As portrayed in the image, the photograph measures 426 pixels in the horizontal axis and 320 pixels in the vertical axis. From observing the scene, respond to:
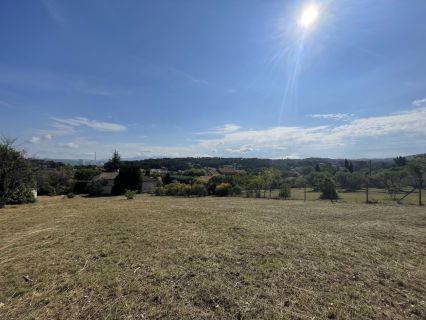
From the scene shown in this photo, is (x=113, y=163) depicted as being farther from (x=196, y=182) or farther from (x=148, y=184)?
(x=196, y=182)

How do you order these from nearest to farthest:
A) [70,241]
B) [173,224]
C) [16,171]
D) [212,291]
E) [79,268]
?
[212,291] → [79,268] → [70,241] → [173,224] → [16,171]

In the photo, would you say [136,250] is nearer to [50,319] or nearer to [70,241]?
[70,241]

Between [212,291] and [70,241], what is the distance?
4824 mm

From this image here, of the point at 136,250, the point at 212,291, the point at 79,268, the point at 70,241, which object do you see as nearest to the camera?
the point at 212,291

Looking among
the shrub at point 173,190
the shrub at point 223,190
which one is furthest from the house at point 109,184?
the shrub at point 223,190

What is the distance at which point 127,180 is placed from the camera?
3803cm

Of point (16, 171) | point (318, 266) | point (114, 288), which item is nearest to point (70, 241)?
point (114, 288)

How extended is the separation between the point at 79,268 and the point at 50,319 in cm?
176

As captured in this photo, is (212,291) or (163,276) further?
(163,276)

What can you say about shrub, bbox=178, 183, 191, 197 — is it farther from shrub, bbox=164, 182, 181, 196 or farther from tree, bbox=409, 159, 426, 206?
tree, bbox=409, 159, 426, 206

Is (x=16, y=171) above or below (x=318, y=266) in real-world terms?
A: above

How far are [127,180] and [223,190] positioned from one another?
1523cm

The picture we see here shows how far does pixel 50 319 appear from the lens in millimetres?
3453

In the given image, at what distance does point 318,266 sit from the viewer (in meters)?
5.20
